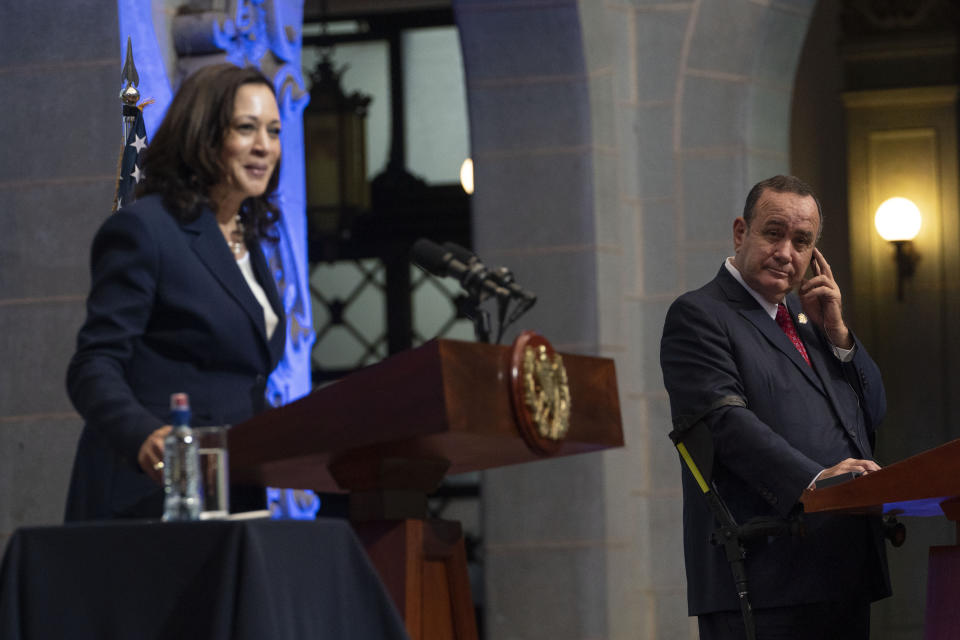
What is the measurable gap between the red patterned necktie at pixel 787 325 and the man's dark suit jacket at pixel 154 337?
1371 mm

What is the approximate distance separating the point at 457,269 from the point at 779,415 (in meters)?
Result: 0.95

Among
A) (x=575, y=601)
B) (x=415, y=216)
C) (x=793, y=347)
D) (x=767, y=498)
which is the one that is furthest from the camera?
(x=415, y=216)

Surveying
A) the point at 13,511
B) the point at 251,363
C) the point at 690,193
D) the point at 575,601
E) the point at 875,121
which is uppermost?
the point at 875,121

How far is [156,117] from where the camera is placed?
4043 millimetres

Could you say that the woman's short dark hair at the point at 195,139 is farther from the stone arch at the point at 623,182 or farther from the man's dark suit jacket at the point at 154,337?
the stone arch at the point at 623,182

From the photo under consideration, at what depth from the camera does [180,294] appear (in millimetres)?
2438

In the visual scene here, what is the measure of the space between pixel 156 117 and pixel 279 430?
187 centimetres

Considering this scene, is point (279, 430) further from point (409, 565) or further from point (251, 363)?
point (409, 565)

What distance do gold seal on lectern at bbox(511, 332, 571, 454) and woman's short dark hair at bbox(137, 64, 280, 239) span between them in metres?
0.55

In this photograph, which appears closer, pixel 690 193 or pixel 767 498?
pixel 767 498

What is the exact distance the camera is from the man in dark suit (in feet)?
10.3

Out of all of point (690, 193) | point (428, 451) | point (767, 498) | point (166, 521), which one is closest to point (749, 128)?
point (690, 193)

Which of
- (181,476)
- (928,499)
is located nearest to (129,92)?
(181,476)

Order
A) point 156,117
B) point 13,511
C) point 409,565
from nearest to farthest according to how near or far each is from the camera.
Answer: point 409,565 < point 156,117 < point 13,511
